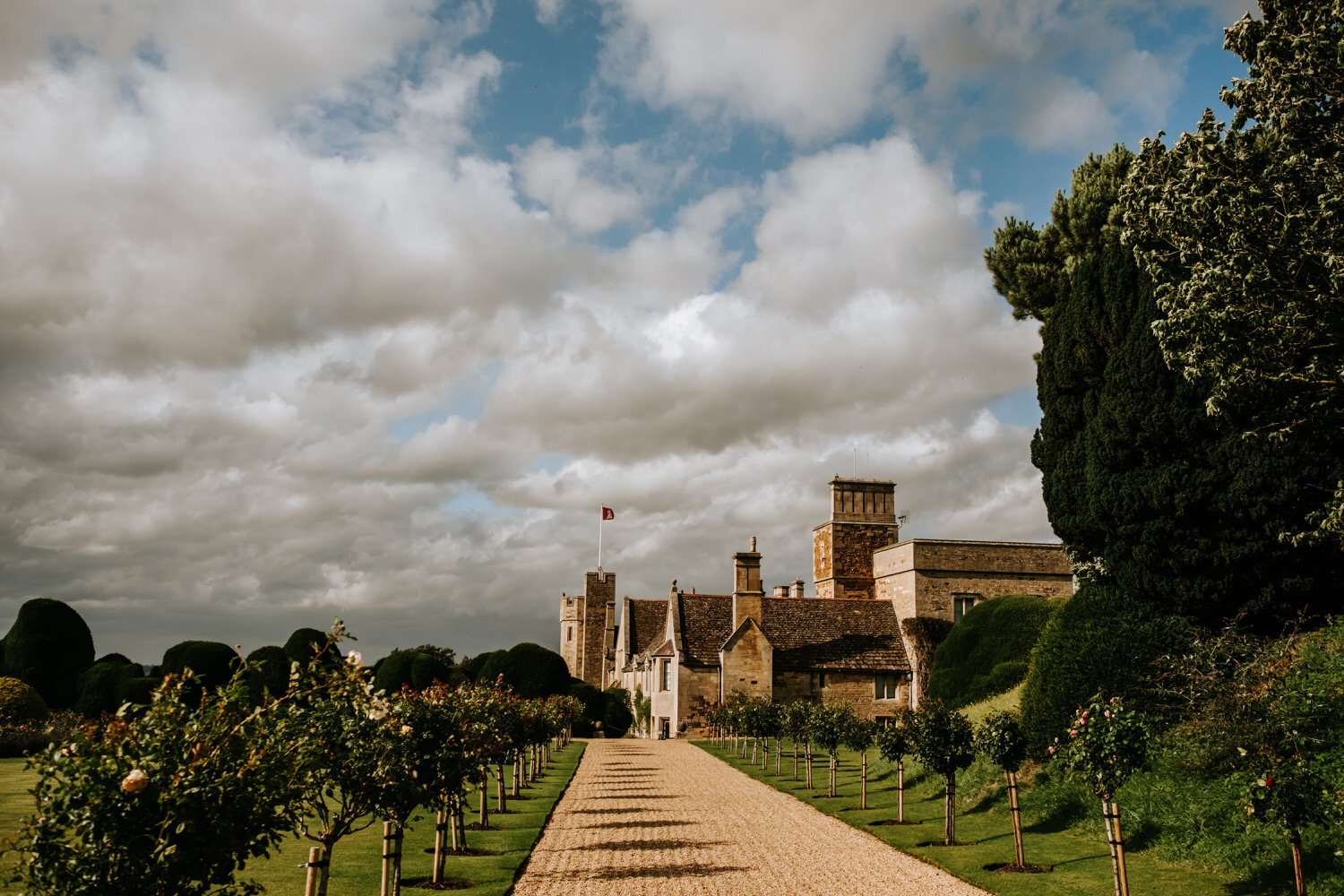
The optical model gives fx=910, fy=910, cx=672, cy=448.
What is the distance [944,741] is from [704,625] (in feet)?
94.8

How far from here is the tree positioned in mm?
12867

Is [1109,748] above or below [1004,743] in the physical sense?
above

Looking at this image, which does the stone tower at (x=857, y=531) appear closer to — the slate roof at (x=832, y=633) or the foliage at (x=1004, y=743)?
the slate roof at (x=832, y=633)

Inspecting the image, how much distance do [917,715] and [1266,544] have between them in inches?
278

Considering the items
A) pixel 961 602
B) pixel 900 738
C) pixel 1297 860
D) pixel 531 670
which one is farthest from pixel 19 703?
pixel 961 602

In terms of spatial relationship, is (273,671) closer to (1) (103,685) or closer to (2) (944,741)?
(1) (103,685)

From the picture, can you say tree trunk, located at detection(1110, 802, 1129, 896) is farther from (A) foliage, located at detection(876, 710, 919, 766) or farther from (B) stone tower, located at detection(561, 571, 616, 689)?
(B) stone tower, located at detection(561, 571, 616, 689)

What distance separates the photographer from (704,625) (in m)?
45.9

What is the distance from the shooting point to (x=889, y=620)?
149ft

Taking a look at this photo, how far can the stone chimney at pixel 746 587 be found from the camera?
43.4 meters

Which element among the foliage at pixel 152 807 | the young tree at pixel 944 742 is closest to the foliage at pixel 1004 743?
the young tree at pixel 944 742

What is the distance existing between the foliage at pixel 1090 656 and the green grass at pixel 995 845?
70.8 inches

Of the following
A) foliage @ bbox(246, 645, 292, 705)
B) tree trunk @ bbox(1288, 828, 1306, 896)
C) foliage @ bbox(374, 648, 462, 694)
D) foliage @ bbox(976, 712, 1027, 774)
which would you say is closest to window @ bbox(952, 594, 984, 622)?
foliage @ bbox(374, 648, 462, 694)

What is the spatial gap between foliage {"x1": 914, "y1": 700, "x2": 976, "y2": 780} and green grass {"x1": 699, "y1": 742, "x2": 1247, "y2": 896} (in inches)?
51.2
